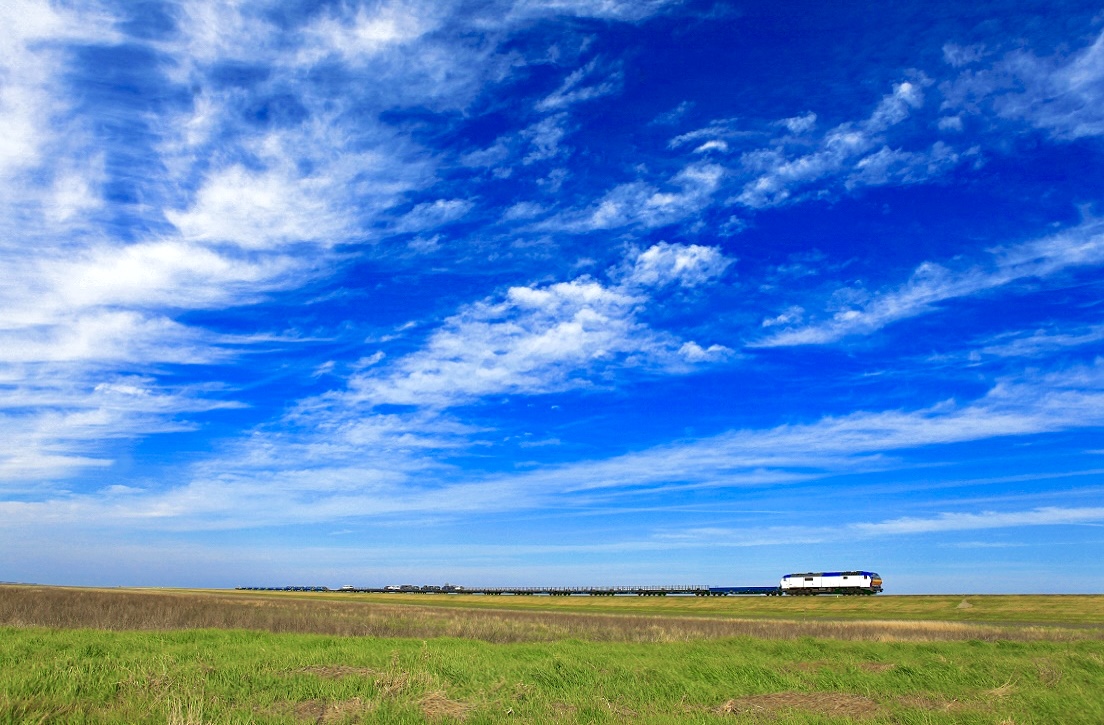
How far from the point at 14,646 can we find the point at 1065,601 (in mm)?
100064

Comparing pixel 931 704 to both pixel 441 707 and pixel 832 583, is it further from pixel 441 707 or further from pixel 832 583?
pixel 832 583

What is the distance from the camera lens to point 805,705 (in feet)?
58.5

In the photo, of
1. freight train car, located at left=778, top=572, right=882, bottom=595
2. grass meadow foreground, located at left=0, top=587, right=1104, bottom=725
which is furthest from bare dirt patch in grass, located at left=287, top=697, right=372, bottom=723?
freight train car, located at left=778, top=572, right=882, bottom=595

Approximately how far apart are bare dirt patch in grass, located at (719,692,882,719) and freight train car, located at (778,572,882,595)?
362 ft

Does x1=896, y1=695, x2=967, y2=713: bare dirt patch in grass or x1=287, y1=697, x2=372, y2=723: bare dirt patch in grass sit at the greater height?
x1=287, y1=697, x2=372, y2=723: bare dirt patch in grass

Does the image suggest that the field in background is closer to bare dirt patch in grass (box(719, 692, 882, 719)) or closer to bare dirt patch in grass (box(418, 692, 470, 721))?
bare dirt patch in grass (box(719, 692, 882, 719))

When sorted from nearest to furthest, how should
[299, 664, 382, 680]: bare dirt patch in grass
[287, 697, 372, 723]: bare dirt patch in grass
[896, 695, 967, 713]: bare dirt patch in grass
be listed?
[287, 697, 372, 723]: bare dirt patch in grass → [896, 695, 967, 713]: bare dirt patch in grass → [299, 664, 382, 680]: bare dirt patch in grass

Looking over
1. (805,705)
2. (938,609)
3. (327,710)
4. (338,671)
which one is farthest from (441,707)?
(938,609)

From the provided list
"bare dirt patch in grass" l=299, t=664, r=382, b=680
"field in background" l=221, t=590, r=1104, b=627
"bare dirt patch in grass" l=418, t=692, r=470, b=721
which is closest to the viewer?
"bare dirt patch in grass" l=418, t=692, r=470, b=721

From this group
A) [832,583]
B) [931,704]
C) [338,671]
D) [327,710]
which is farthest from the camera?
[832,583]

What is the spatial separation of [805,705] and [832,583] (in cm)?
11543

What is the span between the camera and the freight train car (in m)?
116

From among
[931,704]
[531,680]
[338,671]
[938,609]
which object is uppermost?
[338,671]

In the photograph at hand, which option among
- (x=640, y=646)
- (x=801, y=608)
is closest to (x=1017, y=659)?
(x=640, y=646)
